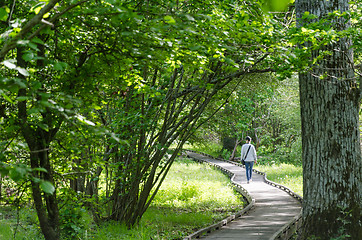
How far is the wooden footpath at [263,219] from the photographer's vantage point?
28.8ft

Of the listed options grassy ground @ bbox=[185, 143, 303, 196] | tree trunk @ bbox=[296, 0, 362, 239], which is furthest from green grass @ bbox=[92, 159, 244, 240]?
tree trunk @ bbox=[296, 0, 362, 239]

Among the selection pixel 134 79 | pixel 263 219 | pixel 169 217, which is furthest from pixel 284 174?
pixel 134 79

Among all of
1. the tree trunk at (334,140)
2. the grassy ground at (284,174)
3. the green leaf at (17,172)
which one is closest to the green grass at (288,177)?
the grassy ground at (284,174)

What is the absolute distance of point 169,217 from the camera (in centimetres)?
1086

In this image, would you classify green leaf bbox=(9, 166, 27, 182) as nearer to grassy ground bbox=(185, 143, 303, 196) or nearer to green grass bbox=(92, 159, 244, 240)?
green grass bbox=(92, 159, 244, 240)

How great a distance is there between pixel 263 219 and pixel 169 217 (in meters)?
2.52

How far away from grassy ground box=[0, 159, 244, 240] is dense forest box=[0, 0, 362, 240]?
0.62 m

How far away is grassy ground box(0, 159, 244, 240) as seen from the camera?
8586 millimetres

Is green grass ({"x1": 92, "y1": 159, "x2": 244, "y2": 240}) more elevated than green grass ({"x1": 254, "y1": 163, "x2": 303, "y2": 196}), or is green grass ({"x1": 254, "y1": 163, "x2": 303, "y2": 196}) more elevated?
green grass ({"x1": 254, "y1": 163, "x2": 303, "y2": 196})

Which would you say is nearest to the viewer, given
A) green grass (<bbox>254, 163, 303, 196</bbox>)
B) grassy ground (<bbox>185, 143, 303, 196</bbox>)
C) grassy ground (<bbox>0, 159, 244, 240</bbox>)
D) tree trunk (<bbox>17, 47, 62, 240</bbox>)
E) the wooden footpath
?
tree trunk (<bbox>17, 47, 62, 240</bbox>)

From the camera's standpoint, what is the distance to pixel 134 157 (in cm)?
908

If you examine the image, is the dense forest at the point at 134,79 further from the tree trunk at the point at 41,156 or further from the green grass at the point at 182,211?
the green grass at the point at 182,211

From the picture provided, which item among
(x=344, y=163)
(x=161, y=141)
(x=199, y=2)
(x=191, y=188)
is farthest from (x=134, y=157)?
(x=191, y=188)

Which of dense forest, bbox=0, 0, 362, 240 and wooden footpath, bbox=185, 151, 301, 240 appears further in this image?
wooden footpath, bbox=185, 151, 301, 240
